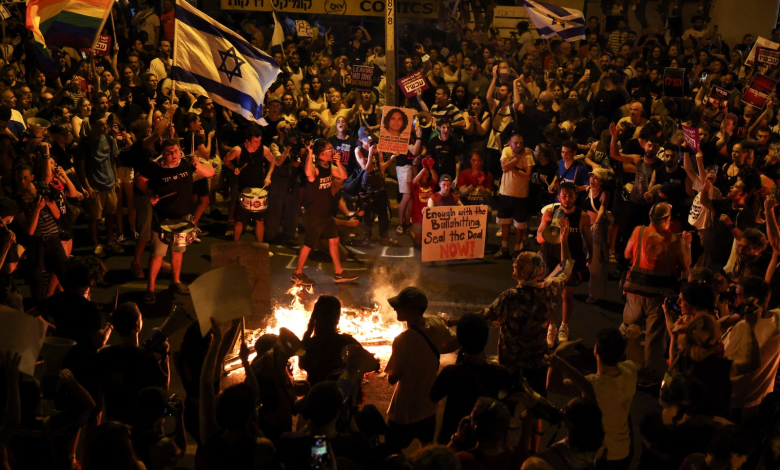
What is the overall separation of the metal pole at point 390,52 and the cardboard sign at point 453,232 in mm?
3610

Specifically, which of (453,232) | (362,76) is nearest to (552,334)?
(453,232)

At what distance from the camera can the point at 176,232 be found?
353 inches

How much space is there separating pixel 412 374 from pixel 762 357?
2785mm

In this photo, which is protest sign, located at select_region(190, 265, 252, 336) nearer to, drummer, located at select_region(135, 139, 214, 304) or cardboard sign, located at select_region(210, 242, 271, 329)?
cardboard sign, located at select_region(210, 242, 271, 329)

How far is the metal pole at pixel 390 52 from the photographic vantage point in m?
13.4

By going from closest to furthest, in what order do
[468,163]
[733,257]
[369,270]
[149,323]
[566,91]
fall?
1. [733,257]
2. [149,323]
3. [369,270]
4. [468,163]
5. [566,91]

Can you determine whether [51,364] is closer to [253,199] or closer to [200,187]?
[253,199]

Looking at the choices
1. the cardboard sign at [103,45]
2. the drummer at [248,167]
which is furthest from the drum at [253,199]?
the cardboard sign at [103,45]

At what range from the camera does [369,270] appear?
1087 cm

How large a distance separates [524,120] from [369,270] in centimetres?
509

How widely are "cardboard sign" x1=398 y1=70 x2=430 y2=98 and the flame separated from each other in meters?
5.76

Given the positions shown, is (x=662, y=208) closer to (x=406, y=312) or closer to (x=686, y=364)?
(x=686, y=364)

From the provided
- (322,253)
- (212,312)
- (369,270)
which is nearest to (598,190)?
(369,270)

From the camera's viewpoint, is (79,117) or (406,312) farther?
(79,117)
